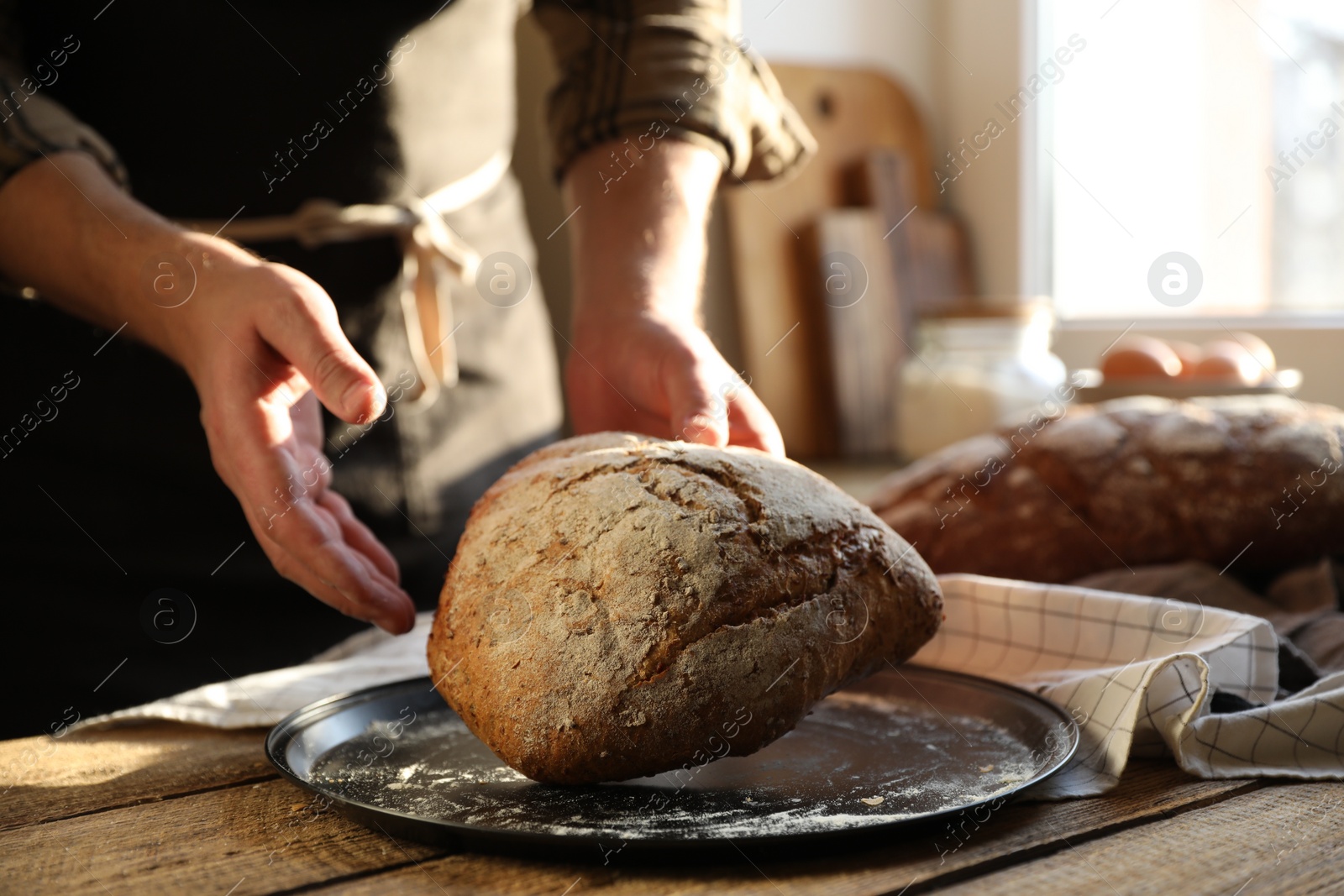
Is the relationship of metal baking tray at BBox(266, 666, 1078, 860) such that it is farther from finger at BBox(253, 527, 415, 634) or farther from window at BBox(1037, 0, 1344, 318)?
window at BBox(1037, 0, 1344, 318)

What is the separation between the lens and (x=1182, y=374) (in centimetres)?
192

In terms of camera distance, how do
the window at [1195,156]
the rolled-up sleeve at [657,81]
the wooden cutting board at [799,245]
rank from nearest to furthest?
the rolled-up sleeve at [657,81], the window at [1195,156], the wooden cutting board at [799,245]

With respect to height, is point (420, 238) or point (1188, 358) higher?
point (420, 238)

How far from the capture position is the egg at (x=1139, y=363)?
6.23 feet

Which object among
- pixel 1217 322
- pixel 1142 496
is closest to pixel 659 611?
pixel 1142 496

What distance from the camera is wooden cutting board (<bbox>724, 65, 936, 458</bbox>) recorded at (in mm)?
2877

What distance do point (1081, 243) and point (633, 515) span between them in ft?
8.40

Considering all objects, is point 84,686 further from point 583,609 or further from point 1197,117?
point 1197,117

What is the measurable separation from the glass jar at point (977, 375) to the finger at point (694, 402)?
59.2 inches

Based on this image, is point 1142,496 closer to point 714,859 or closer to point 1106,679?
point 1106,679

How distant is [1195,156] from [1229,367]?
3.47 ft

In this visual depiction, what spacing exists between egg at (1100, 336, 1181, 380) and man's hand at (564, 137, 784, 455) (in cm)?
93

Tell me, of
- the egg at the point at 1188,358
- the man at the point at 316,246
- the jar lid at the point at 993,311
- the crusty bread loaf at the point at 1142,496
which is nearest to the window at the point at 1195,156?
the jar lid at the point at 993,311

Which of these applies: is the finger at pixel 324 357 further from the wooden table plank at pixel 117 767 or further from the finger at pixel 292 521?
the wooden table plank at pixel 117 767
